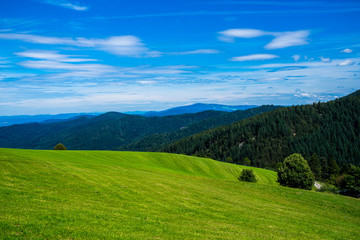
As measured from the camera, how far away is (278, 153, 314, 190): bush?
57.1 metres

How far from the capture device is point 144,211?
19641mm

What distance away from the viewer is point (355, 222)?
2717 cm

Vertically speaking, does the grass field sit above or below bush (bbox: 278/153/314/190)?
above

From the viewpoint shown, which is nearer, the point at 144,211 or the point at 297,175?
the point at 144,211

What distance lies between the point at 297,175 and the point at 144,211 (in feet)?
166

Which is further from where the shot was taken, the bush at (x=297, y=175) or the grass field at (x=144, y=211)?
the bush at (x=297, y=175)

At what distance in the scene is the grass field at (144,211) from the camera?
1402cm

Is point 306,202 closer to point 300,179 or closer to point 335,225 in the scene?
point 335,225

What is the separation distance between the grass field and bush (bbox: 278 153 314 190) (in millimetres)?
21564

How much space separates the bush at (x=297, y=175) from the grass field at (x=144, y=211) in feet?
70.7

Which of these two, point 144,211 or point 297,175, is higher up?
point 144,211

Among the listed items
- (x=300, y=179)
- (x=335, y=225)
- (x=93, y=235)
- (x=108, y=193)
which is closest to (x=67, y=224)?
(x=93, y=235)

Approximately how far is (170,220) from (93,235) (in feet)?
22.7

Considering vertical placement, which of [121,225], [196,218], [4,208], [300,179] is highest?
[4,208]
